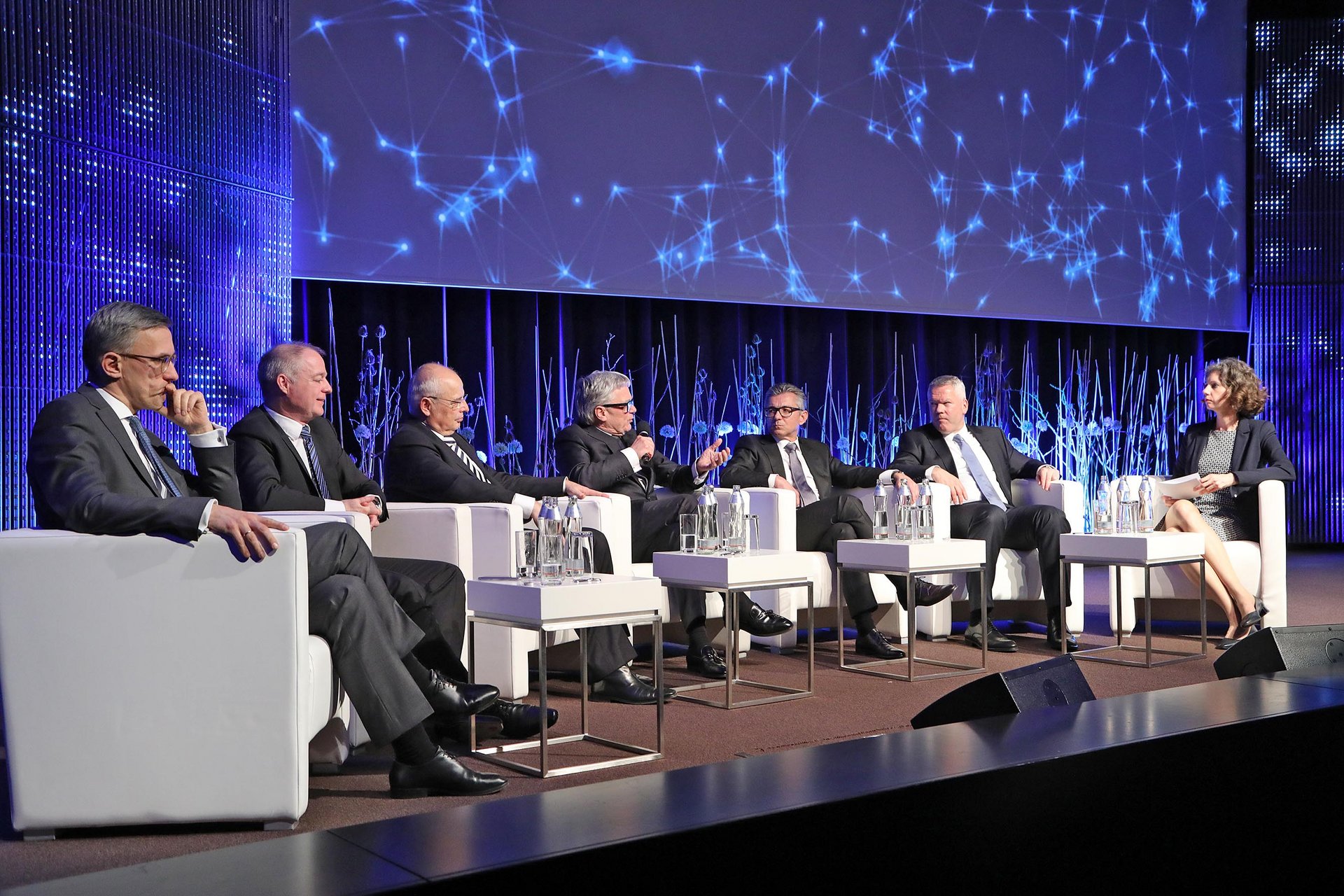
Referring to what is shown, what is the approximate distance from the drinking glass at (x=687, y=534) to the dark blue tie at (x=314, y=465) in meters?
1.07

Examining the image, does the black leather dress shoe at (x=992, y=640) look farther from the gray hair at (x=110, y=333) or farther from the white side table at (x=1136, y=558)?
the gray hair at (x=110, y=333)

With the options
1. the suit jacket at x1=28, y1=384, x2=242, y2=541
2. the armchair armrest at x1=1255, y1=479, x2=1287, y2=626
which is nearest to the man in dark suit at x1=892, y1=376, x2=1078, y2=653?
the armchair armrest at x1=1255, y1=479, x2=1287, y2=626

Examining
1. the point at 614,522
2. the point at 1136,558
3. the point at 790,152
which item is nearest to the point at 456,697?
the point at 614,522

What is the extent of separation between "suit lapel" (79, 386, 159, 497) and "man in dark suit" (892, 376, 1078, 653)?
118 inches

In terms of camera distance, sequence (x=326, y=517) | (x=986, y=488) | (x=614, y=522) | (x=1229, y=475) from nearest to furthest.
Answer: (x=326, y=517) → (x=614, y=522) → (x=1229, y=475) → (x=986, y=488)

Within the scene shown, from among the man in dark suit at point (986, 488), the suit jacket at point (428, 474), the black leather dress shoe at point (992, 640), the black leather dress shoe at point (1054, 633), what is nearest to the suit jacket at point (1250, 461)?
the man in dark suit at point (986, 488)

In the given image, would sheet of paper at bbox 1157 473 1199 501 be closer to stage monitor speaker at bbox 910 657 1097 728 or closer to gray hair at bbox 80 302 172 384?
stage monitor speaker at bbox 910 657 1097 728

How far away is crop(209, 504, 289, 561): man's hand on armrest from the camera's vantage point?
2.26 m

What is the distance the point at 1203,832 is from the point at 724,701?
2323 millimetres

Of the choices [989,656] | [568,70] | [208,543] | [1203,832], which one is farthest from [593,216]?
[1203,832]

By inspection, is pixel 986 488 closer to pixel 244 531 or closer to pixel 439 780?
pixel 439 780

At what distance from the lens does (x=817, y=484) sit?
16.3 ft

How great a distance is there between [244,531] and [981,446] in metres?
3.61

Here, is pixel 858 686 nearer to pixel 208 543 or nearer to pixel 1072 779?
pixel 208 543
